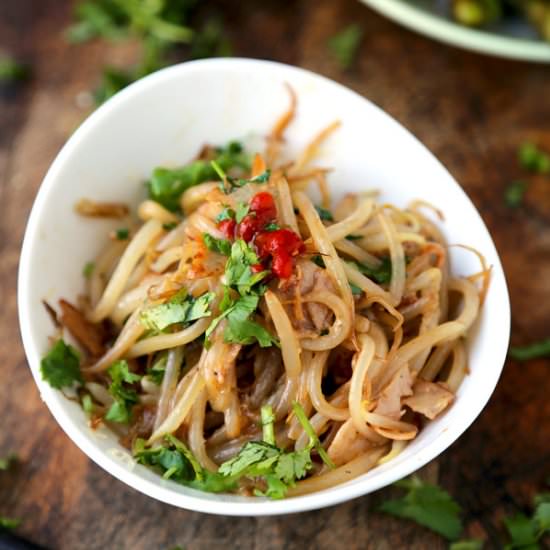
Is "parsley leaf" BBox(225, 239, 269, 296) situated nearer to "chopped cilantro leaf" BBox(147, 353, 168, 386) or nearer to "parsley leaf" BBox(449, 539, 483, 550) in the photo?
"chopped cilantro leaf" BBox(147, 353, 168, 386)

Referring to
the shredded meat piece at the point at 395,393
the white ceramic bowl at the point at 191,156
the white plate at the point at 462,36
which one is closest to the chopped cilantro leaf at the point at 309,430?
the white ceramic bowl at the point at 191,156

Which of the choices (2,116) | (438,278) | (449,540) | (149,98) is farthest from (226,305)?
(2,116)

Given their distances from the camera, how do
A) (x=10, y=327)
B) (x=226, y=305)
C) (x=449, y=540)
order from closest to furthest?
(x=226, y=305) < (x=449, y=540) < (x=10, y=327)

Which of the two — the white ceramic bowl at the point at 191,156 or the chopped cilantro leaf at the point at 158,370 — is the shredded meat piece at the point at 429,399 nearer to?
the white ceramic bowl at the point at 191,156

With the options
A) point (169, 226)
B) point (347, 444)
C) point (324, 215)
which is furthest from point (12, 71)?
point (347, 444)

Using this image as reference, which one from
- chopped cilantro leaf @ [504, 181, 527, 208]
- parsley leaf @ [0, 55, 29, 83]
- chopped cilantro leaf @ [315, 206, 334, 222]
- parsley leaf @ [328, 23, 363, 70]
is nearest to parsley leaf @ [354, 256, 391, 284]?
chopped cilantro leaf @ [315, 206, 334, 222]

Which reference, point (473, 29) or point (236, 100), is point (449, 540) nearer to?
point (236, 100)

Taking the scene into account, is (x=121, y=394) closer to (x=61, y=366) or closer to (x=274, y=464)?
(x=61, y=366)
